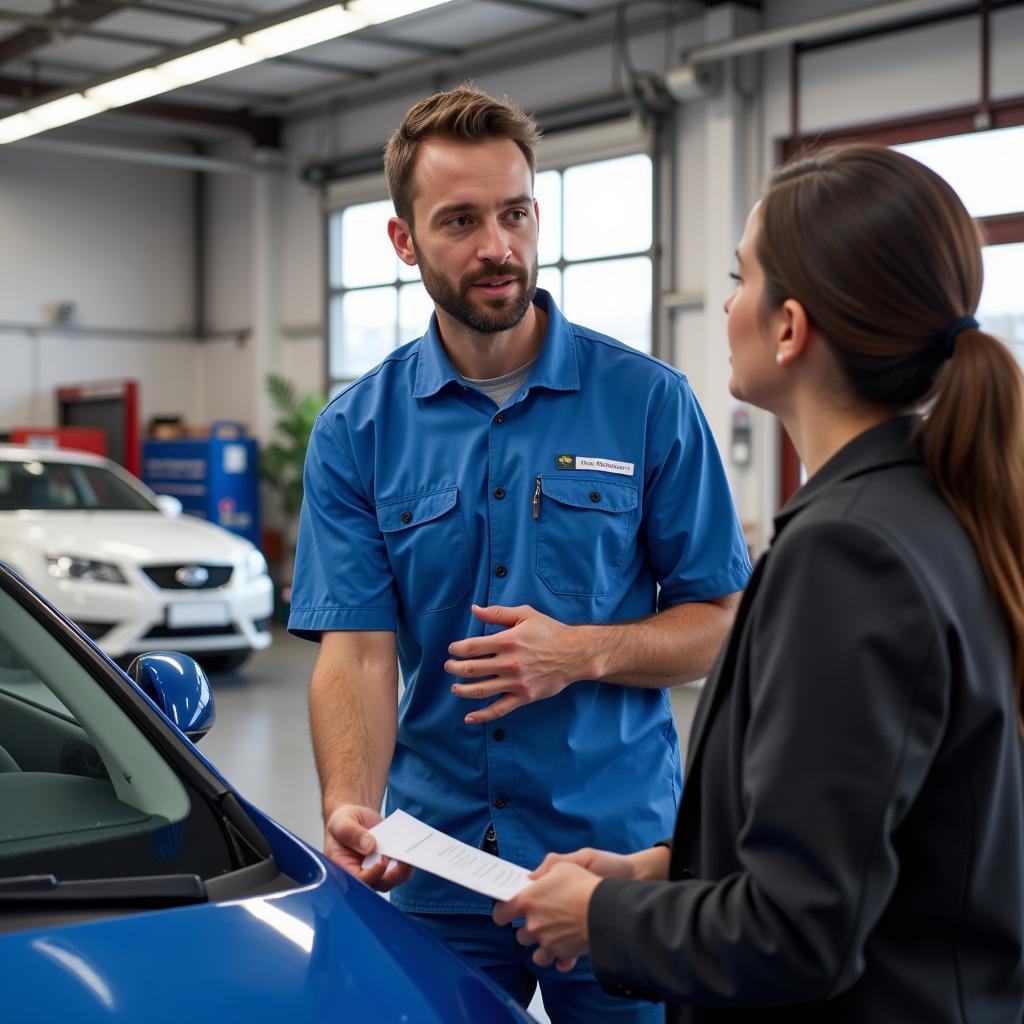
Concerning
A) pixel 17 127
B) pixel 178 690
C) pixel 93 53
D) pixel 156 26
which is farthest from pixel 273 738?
pixel 93 53

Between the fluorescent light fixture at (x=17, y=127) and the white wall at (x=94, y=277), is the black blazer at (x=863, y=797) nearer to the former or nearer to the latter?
the fluorescent light fixture at (x=17, y=127)

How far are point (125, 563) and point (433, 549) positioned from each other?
552 centimetres

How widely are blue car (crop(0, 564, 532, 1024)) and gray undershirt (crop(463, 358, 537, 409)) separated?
605 mm

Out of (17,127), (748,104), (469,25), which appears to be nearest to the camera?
(748,104)

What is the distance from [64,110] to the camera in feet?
30.3

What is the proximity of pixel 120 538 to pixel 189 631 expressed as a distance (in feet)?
2.02

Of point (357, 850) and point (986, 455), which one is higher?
point (986, 455)

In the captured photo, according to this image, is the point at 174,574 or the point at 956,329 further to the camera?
the point at 174,574

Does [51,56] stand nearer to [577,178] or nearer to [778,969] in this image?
[577,178]

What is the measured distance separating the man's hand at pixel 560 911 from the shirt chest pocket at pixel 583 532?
620 mm

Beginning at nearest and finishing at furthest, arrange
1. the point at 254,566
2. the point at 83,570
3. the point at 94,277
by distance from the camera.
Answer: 1. the point at 83,570
2. the point at 254,566
3. the point at 94,277

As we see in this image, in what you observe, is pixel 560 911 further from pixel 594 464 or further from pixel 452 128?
pixel 452 128

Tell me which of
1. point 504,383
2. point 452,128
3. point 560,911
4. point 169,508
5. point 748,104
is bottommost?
point 169,508

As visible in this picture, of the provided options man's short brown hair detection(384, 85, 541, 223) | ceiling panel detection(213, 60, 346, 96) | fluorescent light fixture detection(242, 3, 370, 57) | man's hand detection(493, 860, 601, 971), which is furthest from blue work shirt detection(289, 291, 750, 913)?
ceiling panel detection(213, 60, 346, 96)
